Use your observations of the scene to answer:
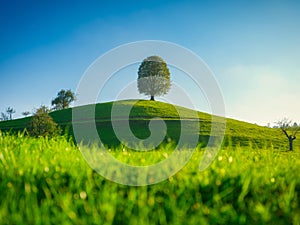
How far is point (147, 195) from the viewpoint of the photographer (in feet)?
18.1

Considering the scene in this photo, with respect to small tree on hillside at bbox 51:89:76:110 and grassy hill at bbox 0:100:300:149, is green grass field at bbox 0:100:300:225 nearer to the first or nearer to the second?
grassy hill at bbox 0:100:300:149

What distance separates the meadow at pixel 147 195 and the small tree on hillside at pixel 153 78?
97.7 m

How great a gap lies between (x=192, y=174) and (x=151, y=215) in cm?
184

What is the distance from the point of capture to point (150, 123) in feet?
221

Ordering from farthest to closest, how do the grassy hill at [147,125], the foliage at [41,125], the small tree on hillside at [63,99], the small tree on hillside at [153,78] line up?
the small tree on hillside at [63,99]
the small tree on hillside at [153,78]
the grassy hill at [147,125]
the foliage at [41,125]

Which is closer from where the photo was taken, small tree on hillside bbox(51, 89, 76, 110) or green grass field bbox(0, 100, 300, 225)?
green grass field bbox(0, 100, 300, 225)

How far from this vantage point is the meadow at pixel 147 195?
4.58 m

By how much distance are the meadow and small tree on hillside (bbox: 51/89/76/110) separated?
399 ft

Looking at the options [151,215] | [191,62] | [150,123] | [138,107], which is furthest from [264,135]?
[151,215]

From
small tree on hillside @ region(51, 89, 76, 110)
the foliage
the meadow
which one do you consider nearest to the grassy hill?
the foliage

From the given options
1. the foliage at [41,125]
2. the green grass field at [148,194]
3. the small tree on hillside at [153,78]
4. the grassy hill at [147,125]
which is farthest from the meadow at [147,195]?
the small tree on hillside at [153,78]

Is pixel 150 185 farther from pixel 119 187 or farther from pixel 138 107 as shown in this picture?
pixel 138 107

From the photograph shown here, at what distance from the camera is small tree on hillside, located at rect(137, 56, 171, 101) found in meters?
105

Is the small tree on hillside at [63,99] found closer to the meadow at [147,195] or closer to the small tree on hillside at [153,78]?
the small tree on hillside at [153,78]
